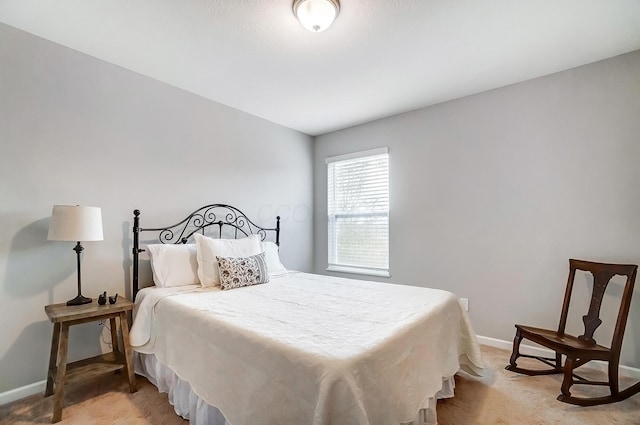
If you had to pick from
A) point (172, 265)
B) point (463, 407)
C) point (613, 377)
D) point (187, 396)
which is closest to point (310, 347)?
point (187, 396)

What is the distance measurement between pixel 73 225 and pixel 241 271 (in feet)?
3.99

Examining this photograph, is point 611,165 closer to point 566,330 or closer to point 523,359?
point 566,330

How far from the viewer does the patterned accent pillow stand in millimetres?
2462

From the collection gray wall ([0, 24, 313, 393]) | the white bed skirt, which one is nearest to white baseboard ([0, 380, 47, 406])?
gray wall ([0, 24, 313, 393])

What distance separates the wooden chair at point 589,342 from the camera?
1.94 metres

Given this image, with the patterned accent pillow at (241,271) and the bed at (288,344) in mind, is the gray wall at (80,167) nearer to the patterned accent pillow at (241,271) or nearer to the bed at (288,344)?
the bed at (288,344)

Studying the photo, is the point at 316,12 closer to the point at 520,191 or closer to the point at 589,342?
the point at 520,191

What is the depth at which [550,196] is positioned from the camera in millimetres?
2627

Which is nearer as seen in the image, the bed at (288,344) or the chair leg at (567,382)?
the bed at (288,344)

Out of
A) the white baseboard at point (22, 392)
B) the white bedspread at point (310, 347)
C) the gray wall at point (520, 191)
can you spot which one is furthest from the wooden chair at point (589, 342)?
the white baseboard at point (22, 392)

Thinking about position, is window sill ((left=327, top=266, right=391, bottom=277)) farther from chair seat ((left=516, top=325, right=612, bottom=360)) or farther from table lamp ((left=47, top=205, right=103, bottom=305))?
table lamp ((left=47, top=205, right=103, bottom=305))

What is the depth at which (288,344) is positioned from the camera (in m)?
1.31

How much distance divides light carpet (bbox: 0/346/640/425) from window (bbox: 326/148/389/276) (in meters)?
1.74

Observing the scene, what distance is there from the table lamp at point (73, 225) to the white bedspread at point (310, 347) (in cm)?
60
